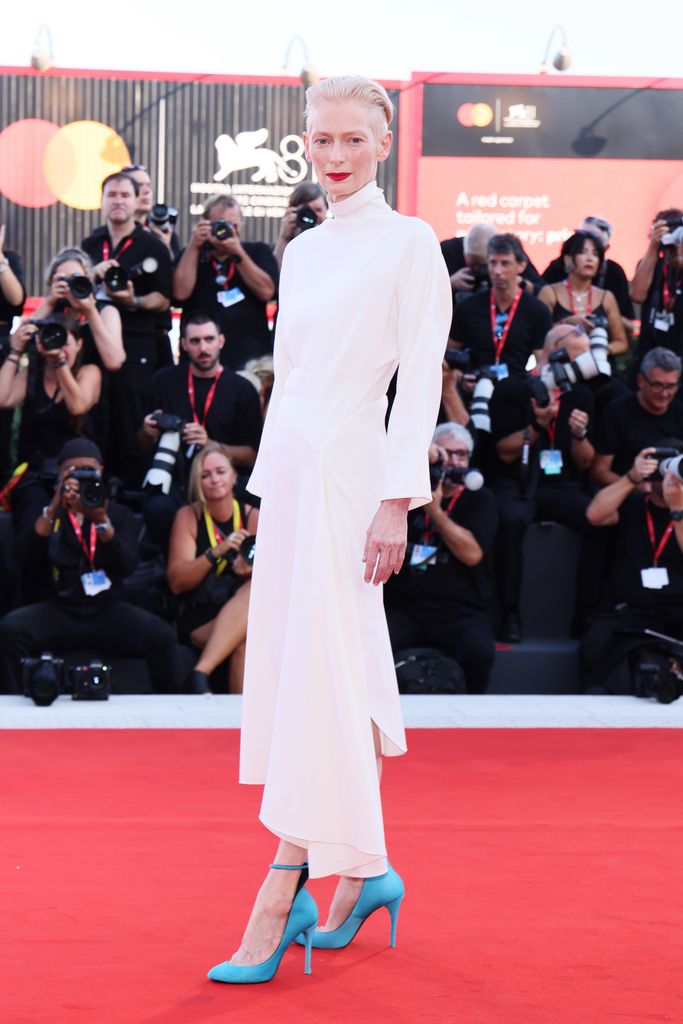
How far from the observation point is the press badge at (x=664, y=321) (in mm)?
7219

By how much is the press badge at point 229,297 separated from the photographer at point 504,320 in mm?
974

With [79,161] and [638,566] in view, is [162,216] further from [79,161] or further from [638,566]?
[79,161]

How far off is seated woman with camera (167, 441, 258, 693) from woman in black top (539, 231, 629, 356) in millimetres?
2143

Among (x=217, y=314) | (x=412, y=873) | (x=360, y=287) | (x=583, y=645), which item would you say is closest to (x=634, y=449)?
(x=583, y=645)

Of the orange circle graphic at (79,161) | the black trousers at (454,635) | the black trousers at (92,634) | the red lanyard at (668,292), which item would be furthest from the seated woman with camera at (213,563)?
the orange circle graphic at (79,161)

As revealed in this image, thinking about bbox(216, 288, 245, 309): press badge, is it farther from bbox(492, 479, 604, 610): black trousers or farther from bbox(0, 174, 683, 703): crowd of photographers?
bbox(492, 479, 604, 610): black trousers

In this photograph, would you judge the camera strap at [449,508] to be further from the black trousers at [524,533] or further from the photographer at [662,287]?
the photographer at [662,287]

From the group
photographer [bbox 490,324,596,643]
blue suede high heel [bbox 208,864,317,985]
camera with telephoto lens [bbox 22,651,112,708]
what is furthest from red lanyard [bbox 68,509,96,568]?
blue suede high heel [bbox 208,864,317,985]

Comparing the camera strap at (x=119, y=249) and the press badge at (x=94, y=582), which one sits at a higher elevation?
the camera strap at (x=119, y=249)

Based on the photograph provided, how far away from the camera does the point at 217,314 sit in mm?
6852

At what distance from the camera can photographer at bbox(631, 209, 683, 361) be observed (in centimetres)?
723

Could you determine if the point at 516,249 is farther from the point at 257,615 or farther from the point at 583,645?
the point at 257,615

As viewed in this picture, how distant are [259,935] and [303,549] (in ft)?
2.00

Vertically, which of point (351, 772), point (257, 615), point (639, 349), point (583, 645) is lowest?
point (583, 645)
